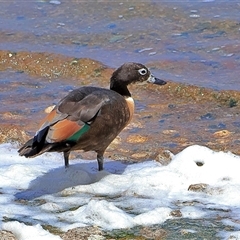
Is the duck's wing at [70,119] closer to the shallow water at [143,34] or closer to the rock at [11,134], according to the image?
the rock at [11,134]

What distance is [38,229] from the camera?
453 centimetres

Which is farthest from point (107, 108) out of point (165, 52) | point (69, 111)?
point (165, 52)

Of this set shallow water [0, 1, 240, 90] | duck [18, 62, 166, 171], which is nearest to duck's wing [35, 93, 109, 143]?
duck [18, 62, 166, 171]

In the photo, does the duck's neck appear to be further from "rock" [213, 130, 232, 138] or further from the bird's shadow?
"rock" [213, 130, 232, 138]

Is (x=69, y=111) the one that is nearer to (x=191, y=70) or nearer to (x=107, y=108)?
(x=107, y=108)

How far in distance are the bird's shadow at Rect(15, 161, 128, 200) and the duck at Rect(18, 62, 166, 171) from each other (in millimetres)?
108

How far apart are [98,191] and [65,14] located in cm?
711

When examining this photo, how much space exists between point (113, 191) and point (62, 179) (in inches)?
18.9

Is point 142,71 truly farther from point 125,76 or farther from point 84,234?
point 84,234

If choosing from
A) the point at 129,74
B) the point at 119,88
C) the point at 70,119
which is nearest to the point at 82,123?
the point at 70,119

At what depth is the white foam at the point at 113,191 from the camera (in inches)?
187

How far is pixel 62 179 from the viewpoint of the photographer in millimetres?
5777

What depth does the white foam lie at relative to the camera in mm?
4738

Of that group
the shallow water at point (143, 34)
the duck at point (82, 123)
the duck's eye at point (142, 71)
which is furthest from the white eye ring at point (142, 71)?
the shallow water at point (143, 34)
